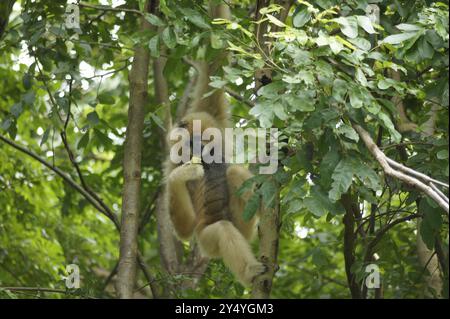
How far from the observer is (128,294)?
489 centimetres

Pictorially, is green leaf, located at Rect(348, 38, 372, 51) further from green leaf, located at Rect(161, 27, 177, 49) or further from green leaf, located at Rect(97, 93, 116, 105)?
green leaf, located at Rect(97, 93, 116, 105)

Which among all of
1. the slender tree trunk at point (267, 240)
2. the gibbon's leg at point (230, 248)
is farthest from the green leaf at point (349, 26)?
the gibbon's leg at point (230, 248)

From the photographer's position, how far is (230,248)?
5.98 metres

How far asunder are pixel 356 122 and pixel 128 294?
6.40 ft

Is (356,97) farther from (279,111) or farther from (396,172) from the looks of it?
(396,172)

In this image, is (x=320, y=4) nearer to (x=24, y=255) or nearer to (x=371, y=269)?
(x=371, y=269)

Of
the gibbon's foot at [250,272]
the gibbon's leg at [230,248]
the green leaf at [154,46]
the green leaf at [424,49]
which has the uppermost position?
the green leaf at [154,46]

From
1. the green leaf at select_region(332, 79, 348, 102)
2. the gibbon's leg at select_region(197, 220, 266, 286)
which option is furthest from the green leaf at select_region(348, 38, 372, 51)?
the gibbon's leg at select_region(197, 220, 266, 286)

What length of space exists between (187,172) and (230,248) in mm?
907

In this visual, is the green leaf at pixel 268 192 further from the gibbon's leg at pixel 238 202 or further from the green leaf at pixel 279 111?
the gibbon's leg at pixel 238 202

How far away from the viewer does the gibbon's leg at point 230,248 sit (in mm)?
5754

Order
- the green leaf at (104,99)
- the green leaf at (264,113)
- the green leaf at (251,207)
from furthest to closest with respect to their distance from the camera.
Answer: the green leaf at (104,99) → the green leaf at (251,207) → the green leaf at (264,113)

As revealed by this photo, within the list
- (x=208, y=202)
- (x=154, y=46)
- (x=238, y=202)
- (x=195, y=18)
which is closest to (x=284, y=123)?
(x=195, y=18)
